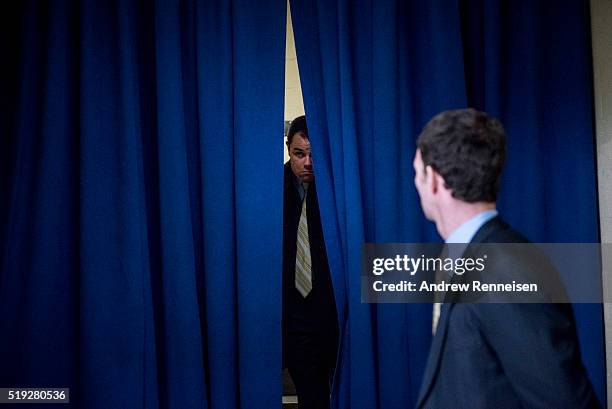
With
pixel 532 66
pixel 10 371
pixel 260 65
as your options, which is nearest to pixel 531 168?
pixel 532 66

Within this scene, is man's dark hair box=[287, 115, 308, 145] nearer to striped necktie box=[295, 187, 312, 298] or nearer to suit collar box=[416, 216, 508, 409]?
striped necktie box=[295, 187, 312, 298]

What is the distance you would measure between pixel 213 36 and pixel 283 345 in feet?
3.44

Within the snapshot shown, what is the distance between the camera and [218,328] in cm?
188

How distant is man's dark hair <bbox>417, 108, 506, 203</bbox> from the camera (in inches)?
41.6

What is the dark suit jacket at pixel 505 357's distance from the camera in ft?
2.98

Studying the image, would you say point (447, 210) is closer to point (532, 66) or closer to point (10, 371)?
point (532, 66)

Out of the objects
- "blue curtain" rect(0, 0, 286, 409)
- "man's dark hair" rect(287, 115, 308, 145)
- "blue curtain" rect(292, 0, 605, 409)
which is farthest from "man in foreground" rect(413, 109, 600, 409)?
"man's dark hair" rect(287, 115, 308, 145)

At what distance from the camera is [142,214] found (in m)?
1.88

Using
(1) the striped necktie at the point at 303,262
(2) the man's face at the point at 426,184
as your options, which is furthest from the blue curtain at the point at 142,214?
(2) the man's face at the point at 426,184

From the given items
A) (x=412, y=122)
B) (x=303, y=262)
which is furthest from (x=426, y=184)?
(x=303, y=262)

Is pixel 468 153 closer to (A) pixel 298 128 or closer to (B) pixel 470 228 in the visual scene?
(B) pixel 470 228

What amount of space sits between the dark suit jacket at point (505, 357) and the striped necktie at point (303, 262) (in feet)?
3.18

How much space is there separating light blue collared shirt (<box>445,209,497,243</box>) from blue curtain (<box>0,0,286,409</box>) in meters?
0.92

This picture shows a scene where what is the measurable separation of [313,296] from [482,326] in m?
1.07
